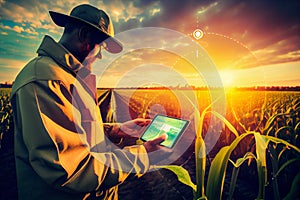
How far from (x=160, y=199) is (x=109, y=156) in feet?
7.22

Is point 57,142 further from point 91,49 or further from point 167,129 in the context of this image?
point 167,129

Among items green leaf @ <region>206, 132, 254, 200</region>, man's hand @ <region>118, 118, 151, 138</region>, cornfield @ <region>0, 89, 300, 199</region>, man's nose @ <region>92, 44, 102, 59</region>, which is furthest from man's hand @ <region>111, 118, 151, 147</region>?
green leaf @ <region>206, 132, 254, 200</region>

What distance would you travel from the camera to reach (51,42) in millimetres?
1128

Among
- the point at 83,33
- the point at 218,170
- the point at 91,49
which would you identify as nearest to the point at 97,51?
the point at 91,49

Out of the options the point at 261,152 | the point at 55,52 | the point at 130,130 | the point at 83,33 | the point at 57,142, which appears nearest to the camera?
the point at 261,152

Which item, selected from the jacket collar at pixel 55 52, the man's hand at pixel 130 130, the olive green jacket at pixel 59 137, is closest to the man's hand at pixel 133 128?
the man's hand at pixel 130 130

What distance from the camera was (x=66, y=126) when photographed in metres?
0.95

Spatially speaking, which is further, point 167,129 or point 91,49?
point 167,129

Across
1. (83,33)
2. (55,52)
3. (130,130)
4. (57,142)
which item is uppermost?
(83,33)

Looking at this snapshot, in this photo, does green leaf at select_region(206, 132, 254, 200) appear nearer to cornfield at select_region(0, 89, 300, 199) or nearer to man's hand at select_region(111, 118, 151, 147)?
cornfield at select_region(0, 89, 300, 199)

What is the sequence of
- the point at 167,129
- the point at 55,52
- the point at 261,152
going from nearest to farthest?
the point at 261,152 < the point at 55,52 < the point at 167,129

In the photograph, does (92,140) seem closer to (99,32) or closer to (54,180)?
(54,180)

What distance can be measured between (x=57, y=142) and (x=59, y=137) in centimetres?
2

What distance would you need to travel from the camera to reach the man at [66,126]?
2.88ft
